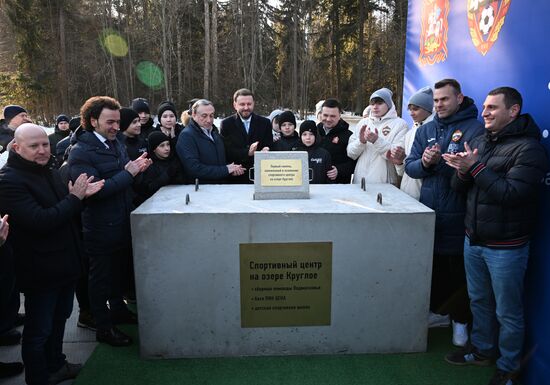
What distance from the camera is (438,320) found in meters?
3.47

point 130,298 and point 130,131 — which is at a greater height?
point 130,131

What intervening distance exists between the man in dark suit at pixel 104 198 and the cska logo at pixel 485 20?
267cm

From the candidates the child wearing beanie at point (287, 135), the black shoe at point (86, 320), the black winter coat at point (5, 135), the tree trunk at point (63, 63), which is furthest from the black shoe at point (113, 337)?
the tree trunk at point (63, 63)

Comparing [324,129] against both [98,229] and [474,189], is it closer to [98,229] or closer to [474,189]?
[474,189]

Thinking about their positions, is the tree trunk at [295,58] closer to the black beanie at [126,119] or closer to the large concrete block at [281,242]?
the black beanie at [126,119]

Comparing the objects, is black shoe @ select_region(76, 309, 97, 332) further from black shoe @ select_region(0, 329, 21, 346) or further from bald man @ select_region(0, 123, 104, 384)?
bald man @ select_region(0, 123, 104, 384)

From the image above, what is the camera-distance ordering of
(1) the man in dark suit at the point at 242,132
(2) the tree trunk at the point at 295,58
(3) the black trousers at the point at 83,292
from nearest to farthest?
(3) the black trousers at the point at 83,292
(1) the man in dark suit at the point at 242,132
(2) the tree trunk at the point at 295,58

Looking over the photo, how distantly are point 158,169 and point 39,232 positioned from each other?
1441mm

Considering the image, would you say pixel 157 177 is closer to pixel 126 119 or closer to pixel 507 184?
pixel 126 119

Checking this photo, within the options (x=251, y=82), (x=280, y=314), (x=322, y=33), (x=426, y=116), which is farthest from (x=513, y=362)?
(x=322, y=33)

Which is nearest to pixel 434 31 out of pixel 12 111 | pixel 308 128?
pixel 308 128

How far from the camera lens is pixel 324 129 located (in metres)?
4.65

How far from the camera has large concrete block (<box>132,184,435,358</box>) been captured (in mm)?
2748

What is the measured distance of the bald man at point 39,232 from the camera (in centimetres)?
225
